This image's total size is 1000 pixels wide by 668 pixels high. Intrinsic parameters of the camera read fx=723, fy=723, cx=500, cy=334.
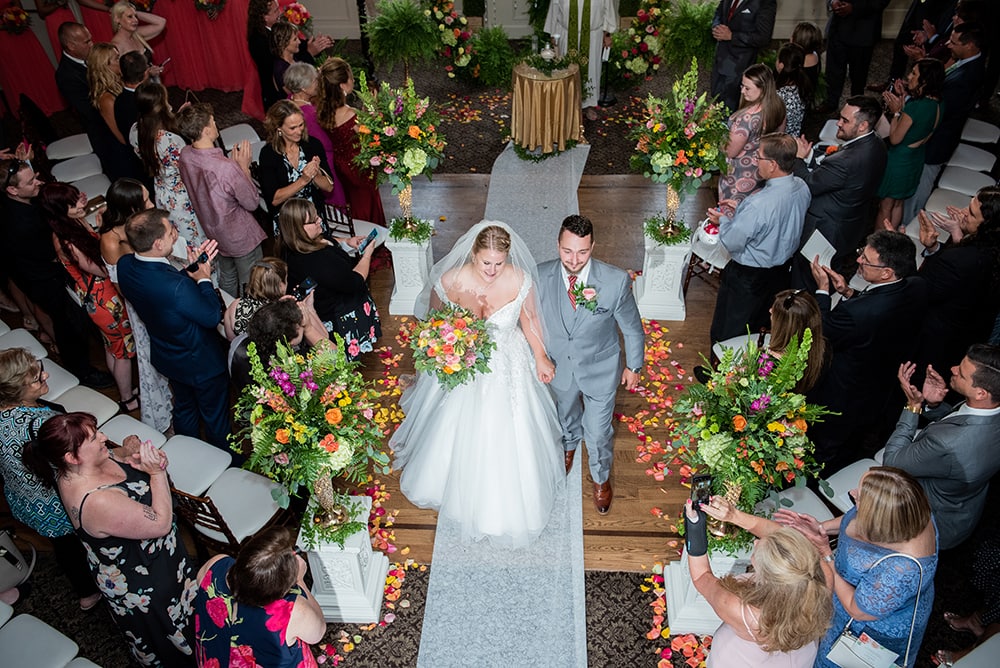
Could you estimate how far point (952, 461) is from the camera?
340 cm

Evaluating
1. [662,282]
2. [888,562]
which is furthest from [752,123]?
[888,562]

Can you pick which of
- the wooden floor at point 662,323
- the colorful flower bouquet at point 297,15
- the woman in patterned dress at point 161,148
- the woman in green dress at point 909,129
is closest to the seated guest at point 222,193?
the woman in patterned dress at point 161,148

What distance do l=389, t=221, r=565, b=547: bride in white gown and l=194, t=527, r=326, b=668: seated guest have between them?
1448mm

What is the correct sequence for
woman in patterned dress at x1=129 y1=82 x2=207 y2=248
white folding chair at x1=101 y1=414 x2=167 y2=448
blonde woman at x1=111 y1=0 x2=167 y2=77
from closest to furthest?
white folding chair at x1=101 y1=414 x2=167 y2=448
woman in patterned dress at x1=129 y1=82 x2=207 y2=248
blonde woman at x1=111 y1=0 x2=167 y2=77

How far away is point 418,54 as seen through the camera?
882 centimetres

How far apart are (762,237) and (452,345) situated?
2.43 metres

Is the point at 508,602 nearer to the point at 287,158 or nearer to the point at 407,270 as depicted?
the point at 407,270

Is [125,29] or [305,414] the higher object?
[125,29]

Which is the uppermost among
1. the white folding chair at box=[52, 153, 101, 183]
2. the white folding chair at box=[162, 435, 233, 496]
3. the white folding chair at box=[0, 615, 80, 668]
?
the white folding chair at box=[52, 153, 101, 183]

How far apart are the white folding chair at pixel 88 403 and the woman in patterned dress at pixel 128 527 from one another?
1.12 meters

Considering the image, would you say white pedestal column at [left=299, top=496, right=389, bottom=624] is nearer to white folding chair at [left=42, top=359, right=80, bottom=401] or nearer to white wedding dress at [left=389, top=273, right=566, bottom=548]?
white wedding dress at [left=389, top=273, right=566, bottom=548]

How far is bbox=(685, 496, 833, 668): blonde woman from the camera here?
2531 mm

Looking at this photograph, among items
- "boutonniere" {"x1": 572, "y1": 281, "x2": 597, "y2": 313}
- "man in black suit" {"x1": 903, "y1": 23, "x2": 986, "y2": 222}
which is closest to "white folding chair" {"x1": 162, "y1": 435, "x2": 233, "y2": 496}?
"boutonniere" {"x1": 572, "y1": 281, "x2": 597, "y2": 313}

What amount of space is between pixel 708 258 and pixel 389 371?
271cm
